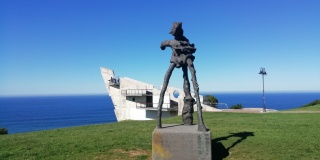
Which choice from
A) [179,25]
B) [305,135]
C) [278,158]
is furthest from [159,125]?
[305,135]

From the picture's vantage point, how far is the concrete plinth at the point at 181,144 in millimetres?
7750

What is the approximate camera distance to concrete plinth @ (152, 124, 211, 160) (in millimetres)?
7750

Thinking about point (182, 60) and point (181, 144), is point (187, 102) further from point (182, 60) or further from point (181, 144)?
point (181, 144)

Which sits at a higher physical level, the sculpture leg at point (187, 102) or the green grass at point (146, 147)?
the sculpture leg at point (187, 102)

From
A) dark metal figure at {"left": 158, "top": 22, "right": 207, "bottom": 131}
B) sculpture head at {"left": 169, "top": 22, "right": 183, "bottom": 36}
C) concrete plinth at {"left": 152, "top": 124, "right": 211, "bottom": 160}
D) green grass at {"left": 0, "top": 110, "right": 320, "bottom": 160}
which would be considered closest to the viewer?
concrete plinth at {"left": 152, "top": 124, "right": 211, "bottom": 160}

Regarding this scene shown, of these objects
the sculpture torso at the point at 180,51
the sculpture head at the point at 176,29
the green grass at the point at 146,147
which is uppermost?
the sculpture head at the point at 176,29

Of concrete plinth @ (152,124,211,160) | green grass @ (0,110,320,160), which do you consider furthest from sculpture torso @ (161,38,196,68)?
green grass @ (0,110,320,160)

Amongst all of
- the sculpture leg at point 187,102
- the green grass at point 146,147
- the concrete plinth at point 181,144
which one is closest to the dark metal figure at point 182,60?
the sculpture leg at point 187,102

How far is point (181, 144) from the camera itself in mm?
7859

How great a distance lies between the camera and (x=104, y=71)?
42875 mm

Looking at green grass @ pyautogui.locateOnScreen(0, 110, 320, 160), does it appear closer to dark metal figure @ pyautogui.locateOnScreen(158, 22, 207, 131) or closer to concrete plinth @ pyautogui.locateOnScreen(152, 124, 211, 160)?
concrete plinth @ pyautogui.locateOnScreen(152, 124, 211, 160)

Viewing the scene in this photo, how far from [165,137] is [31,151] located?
5.04 m

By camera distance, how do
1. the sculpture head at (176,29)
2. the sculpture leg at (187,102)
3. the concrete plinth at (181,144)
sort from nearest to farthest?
the concrete plinth at (181,144)
the sculpture head at (176,29)
the sculpture leg at (187,102)

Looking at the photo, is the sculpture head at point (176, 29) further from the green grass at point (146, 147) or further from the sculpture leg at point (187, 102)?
the green grass at point (146, 147)
